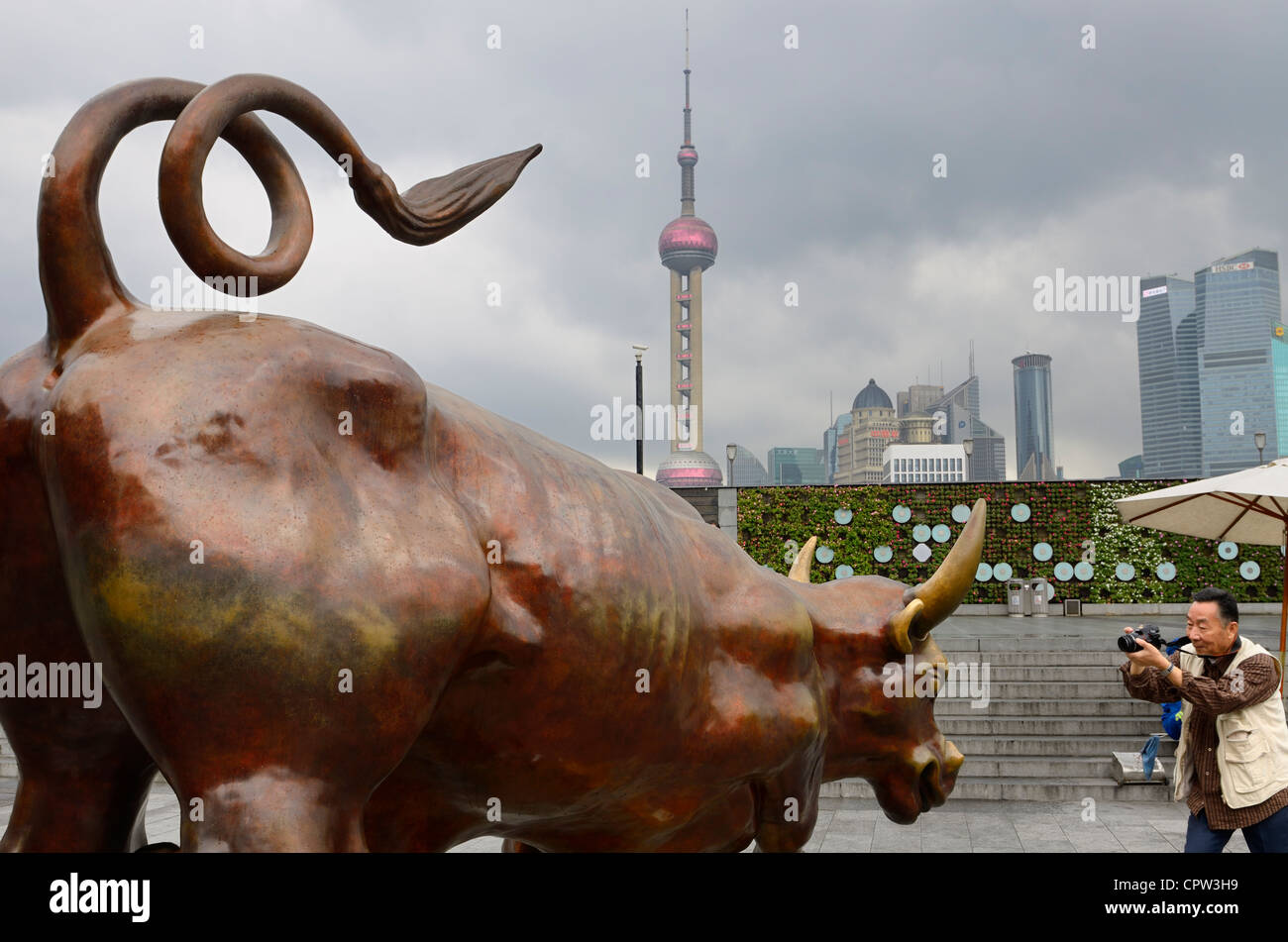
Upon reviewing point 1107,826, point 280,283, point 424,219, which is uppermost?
point 424,219

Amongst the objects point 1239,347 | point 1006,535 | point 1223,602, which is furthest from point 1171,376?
point 1223,602

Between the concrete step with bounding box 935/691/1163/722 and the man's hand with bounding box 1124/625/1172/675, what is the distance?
746 cm

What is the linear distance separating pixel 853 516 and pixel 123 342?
2228 centimetres

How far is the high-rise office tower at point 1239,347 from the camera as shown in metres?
53.4

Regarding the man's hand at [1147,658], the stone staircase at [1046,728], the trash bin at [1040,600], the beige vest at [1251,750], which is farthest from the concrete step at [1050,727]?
the trash bin at [1040,600]

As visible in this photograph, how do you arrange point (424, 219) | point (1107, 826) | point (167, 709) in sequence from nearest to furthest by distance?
point (167, 709) → point (424, 219) → point (1107, 826)

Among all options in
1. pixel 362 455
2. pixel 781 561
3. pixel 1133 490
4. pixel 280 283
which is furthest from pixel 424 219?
pixel 1133 490

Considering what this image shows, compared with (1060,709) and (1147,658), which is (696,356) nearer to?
(1060,709)

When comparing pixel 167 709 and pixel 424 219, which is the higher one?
pixel 424 219

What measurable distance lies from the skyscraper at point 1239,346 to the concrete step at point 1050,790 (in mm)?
44942

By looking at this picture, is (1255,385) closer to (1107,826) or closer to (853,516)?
(853,516)

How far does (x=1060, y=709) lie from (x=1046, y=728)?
559 millimetres

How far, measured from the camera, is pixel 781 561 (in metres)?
23.1
